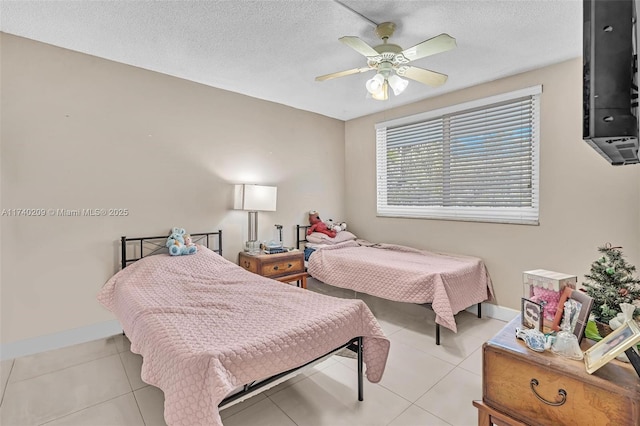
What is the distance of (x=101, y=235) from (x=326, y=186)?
2.81m

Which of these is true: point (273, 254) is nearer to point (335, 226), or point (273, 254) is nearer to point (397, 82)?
point (335, 226)

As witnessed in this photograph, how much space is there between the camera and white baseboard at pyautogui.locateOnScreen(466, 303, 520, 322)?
320cm

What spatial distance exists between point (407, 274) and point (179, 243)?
7.07 ft

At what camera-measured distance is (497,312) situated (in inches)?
130

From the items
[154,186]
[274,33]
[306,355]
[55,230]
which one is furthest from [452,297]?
[55,230]

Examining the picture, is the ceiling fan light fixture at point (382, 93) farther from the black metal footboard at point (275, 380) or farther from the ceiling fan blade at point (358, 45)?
the black metal footboard at point (275, 380)

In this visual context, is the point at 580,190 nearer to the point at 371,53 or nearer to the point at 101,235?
the point at 371,53

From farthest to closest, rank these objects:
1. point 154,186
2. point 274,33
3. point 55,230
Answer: point 154,186, point 55,230, point 274,33

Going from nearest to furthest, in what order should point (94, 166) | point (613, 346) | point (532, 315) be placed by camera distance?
point (613, 346) < point (532, 315) < point (94, 166)

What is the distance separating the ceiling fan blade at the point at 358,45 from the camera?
77.4 inches

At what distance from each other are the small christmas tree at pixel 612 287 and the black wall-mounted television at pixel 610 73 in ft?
2.16

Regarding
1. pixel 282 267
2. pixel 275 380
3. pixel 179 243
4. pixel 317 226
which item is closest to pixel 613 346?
pixel 275 380

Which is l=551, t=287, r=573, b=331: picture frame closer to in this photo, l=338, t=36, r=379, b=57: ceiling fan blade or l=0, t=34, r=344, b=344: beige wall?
l=338, t=36, r=379, b=57: ceiling fan blade

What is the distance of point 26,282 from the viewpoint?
2.51 metres
